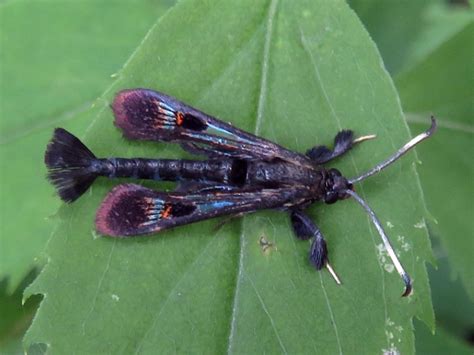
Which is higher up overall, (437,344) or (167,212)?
(167,212)

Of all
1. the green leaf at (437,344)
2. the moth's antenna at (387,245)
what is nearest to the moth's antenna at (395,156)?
the moth's antenna at (387,245)

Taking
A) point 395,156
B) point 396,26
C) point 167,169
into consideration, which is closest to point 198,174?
point 167,169

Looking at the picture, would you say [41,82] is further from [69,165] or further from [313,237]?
[313,237]

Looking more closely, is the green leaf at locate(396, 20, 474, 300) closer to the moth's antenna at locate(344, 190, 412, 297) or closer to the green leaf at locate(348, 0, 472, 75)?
the green leaf at locate(348, 0, 472, 75)

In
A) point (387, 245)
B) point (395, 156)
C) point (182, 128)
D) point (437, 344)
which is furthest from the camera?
point (437, 344)

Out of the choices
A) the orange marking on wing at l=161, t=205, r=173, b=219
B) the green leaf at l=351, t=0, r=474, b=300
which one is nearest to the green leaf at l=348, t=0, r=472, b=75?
the green leaf at l=351, t=0, r=474, b=300

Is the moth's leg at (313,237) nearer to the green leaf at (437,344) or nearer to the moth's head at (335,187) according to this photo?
the moth's head at (335,187)
